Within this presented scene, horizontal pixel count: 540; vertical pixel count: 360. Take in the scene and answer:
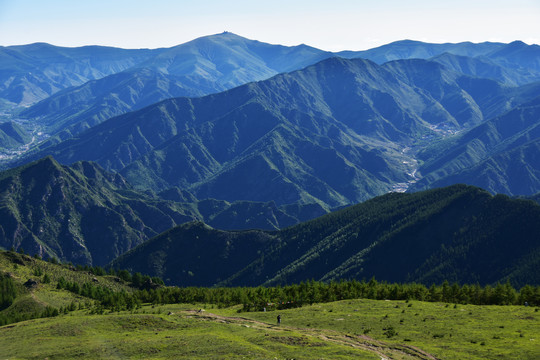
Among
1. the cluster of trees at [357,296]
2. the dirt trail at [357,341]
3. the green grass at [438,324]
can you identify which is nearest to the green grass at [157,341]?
the dirt trail at [357,341]

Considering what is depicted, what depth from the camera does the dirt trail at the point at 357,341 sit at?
313 feet

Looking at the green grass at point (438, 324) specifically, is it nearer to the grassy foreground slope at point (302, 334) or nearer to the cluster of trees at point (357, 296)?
the grassy foreground slope at point (302, 334)

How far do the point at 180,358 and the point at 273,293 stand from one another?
235 feet

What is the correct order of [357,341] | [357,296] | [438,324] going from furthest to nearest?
[357,296]
[438,324]
[357,341]

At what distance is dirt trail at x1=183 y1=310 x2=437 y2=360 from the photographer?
313ft

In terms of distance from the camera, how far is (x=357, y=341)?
103875mm

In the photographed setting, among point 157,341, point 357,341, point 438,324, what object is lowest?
point 157,341

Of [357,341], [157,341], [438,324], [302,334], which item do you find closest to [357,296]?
[438,324]

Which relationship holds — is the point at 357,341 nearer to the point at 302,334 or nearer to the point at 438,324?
the point at 302,334

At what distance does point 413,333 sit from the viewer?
357ft

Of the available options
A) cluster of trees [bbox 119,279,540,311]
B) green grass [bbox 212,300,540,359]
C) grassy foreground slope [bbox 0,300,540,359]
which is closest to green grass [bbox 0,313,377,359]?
grassy foreground slope [bbox 0,300,540,359]

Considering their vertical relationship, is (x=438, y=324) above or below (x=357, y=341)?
above

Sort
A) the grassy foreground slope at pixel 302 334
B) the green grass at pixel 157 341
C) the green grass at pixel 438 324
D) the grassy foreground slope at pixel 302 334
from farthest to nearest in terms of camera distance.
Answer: the green grass at pixel 438 324, the grassy foreground slope at pixel 302 334, the grassy foreground slope at pixel 302 334, the green grass at pixel 157 341

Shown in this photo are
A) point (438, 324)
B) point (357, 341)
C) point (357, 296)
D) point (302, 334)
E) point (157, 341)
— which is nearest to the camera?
point (357, 341)
